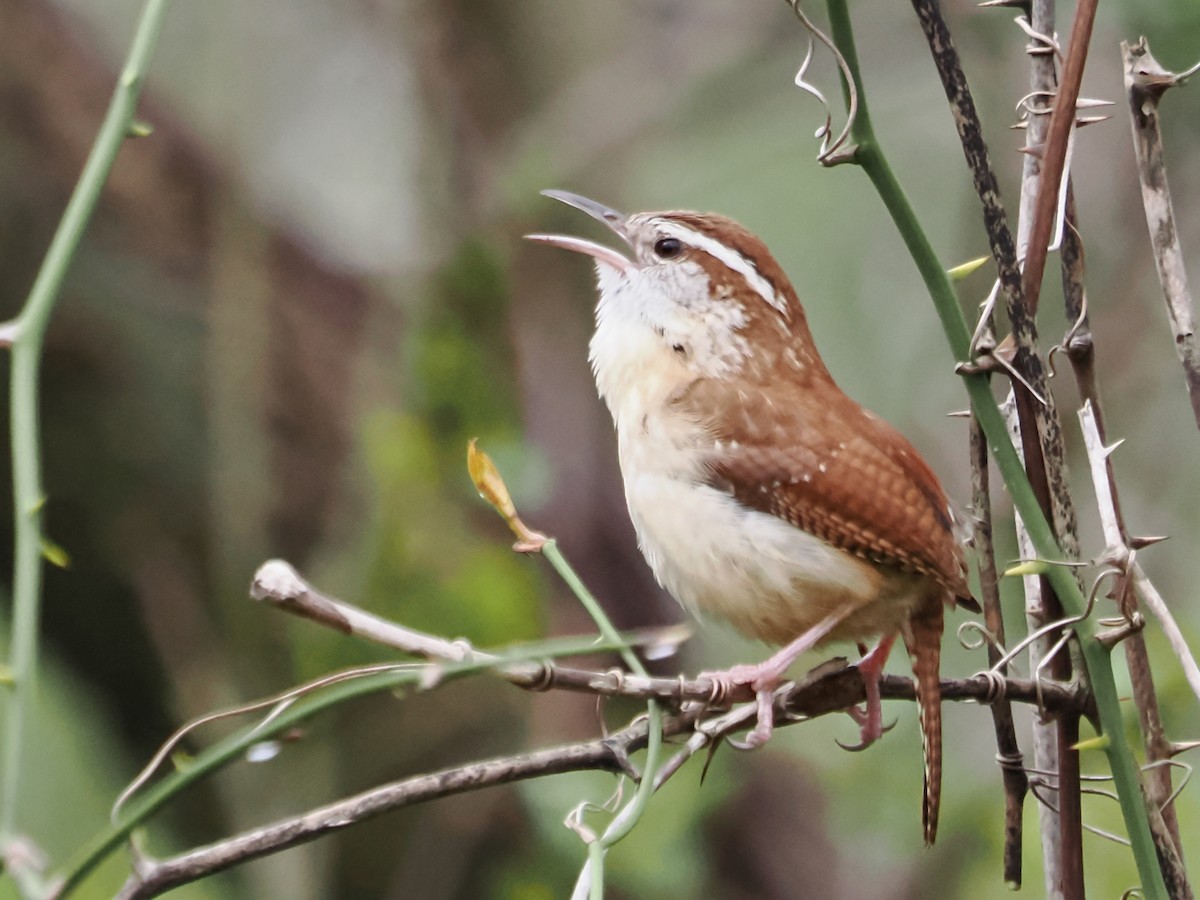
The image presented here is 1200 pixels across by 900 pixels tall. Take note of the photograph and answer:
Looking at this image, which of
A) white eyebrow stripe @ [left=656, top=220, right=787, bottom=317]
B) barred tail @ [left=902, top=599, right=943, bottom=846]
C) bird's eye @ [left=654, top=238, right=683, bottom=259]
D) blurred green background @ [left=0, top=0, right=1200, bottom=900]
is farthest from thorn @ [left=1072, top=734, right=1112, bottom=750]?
blurred green background @ [left=0, top=0, right=1200, bottom=900]

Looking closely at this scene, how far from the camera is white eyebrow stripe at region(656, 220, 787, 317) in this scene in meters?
2.12

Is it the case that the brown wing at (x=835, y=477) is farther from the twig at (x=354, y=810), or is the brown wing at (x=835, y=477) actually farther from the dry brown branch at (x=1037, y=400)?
the twig at (x=354, y=810)

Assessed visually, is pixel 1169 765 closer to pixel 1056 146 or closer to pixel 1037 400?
pixel 1037 400

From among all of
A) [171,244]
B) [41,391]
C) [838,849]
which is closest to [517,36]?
[171,244]

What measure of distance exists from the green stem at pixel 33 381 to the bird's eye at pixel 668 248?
3.90ft

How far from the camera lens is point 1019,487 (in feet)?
3.80

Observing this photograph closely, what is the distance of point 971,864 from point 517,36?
2.39 meters

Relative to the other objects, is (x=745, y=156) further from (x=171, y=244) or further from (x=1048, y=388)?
(x=1048, y=388)

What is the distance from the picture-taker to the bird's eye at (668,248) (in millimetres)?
2193

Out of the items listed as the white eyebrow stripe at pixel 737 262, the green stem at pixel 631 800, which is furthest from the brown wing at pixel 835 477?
the green stem at pixel 631 800

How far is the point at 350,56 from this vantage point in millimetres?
4453

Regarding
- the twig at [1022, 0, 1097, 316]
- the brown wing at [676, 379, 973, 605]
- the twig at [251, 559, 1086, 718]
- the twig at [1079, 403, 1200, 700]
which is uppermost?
the twig at [1022, 0, 1097, 316]

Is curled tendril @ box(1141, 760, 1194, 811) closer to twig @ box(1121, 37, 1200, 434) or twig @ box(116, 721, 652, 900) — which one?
twig @ box(1121, 37, 1200, 434)

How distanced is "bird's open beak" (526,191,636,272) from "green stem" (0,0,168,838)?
36.3 inches
